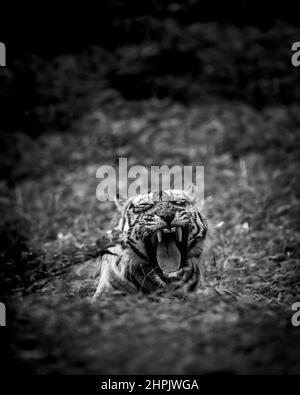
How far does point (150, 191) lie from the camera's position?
5727mm

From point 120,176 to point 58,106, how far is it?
3.05m

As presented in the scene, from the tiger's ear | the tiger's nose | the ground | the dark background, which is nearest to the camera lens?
the ground

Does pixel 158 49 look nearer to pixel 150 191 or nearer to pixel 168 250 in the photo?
pixel 150 191

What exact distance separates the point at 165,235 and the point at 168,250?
0.16 m

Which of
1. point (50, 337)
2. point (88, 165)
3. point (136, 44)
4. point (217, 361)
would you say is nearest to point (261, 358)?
point (217, 361)

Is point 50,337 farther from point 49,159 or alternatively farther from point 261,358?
point 49,159

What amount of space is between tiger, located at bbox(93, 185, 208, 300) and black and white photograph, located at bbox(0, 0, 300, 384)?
2 centimetres

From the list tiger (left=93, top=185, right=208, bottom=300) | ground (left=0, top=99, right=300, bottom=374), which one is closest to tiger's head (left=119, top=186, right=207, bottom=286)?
tiger (left=93, top=185, right=208, bottom=300)

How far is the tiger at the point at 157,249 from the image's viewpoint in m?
5.18

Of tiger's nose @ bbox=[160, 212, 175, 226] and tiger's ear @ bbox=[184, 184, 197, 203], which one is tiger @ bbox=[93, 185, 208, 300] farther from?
tiger's ear @ bbox=[184, 184, 197, 203]

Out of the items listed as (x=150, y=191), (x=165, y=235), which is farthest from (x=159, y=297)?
(x=150, y=191)

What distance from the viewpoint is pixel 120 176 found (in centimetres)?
1012

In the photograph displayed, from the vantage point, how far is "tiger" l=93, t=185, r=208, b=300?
5184 mm

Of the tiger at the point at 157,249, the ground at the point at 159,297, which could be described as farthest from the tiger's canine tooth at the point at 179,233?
the ground at the point at 159,297
